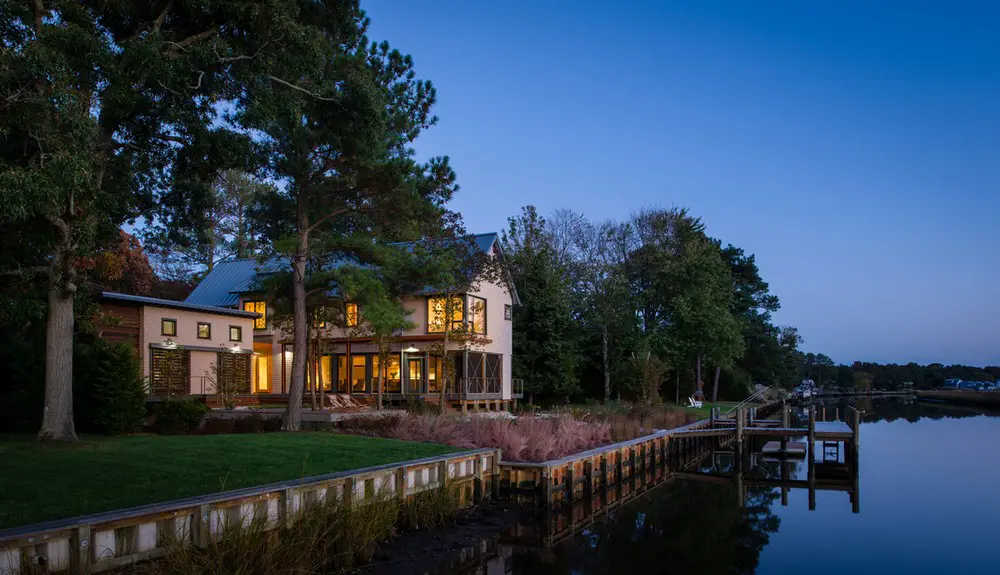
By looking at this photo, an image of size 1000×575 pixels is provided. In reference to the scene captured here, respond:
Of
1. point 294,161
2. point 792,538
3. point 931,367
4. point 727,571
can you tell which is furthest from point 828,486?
point 931,367

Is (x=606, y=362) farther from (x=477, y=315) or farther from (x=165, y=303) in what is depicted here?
(x=165, y=303)

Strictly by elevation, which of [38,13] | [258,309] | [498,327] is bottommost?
[498,327]

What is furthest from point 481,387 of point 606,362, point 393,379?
point 606,362

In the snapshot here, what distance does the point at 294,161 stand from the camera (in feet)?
76.3

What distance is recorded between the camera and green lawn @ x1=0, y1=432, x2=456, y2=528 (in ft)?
33.4

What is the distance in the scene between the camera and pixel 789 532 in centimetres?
1770

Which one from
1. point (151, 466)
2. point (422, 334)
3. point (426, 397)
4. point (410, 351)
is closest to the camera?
point (151, 466)

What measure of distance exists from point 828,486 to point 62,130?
922 inches

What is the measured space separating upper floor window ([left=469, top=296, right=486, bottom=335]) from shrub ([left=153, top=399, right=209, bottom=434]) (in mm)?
14790

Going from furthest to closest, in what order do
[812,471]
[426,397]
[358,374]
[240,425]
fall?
[358,374] < [426,397] < [812,471] < [240,425]

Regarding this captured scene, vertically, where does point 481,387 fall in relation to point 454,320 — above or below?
below

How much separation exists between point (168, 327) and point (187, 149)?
14.6 metres

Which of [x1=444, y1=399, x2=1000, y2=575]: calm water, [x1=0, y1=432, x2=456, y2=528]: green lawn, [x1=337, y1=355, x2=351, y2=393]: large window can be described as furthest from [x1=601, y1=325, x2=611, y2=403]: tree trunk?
[x1=0, y1=432, x2=456, y2=528]: green lawn

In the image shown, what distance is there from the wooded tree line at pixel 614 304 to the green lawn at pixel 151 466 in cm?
2599
